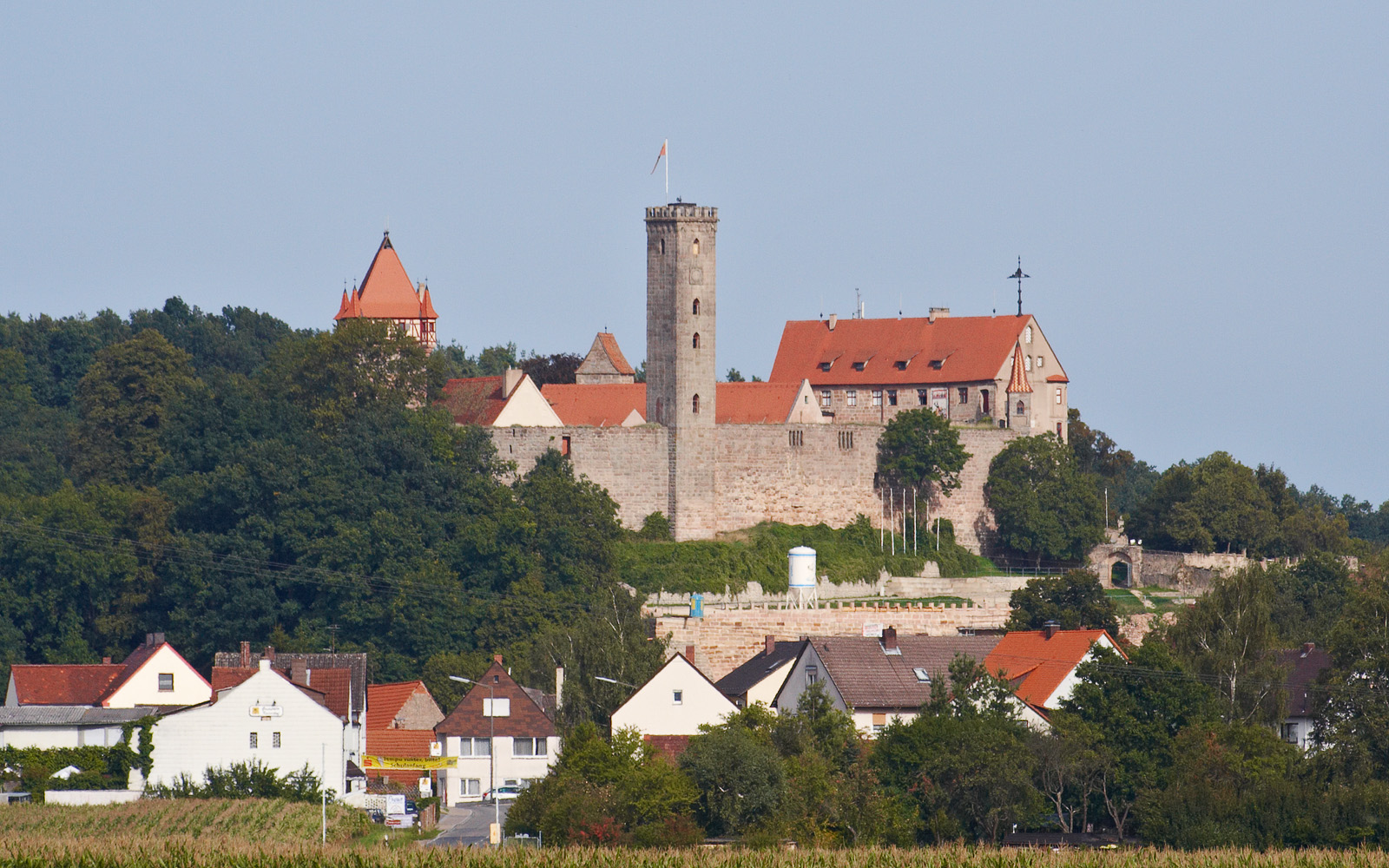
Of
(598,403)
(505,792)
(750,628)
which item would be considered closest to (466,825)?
(505,792)

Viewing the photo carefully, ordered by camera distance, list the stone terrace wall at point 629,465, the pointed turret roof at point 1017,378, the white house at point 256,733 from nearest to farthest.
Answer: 1. the white house at point 256,733
2. the stone terrace wall at point 629,465
3. the pointed turret roof at point 1017,378

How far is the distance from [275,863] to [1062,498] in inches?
1826

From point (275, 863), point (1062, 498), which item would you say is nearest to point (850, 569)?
point (1062, 498)

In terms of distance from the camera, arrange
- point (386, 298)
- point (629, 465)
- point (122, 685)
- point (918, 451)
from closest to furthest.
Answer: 1. point (122, 685)
2. point (629, 465)
3. point (918, 451)
4. point (386, 298)

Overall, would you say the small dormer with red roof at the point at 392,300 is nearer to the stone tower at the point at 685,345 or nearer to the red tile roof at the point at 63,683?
the stone tower at the point at 685,345

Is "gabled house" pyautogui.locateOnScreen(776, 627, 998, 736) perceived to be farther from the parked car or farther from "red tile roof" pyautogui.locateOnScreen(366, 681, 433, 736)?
"red tile roof" pyautogui.locateOnScreen(366, 681, 433, 736)

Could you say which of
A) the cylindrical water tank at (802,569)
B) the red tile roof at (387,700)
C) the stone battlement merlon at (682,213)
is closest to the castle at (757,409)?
the stone battlement merlon at (682,213)

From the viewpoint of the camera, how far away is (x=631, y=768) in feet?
163

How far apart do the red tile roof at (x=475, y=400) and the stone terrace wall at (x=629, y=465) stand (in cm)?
464

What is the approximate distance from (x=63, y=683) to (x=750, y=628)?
57.7ft

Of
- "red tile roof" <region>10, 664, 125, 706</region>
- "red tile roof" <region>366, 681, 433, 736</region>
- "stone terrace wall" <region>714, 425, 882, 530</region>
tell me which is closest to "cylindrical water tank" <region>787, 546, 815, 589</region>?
"stone terrace wall" <region>714, 425, 882, 530</region>

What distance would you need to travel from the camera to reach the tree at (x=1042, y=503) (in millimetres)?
81125

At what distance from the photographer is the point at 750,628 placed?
225 ft

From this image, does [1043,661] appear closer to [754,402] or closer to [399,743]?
[399,743]
